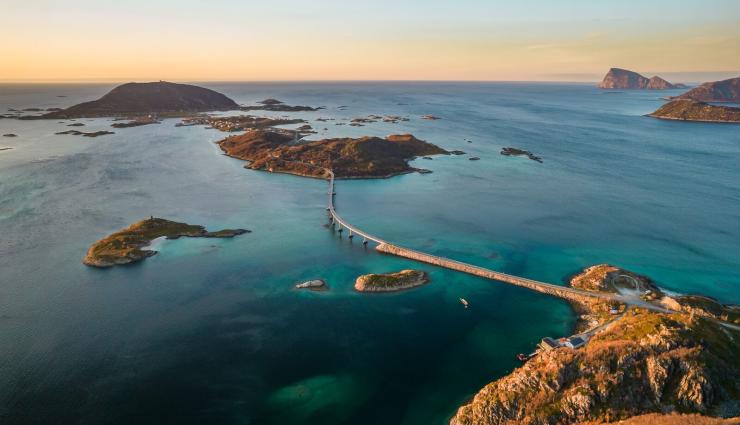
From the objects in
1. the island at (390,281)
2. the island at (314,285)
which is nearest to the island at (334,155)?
the island at (314,285)

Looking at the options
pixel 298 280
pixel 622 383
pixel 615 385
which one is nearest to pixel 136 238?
pixel 298 280

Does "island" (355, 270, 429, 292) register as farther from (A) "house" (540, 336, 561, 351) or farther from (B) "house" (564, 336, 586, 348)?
(B) "house" (564, 336, 586, 348)

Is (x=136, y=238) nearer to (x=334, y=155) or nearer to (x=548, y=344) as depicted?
(x=548, y=344)

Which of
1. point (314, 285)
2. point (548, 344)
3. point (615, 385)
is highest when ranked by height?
point (615, 385)

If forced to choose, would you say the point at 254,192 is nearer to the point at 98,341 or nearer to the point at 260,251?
the point at 260,251

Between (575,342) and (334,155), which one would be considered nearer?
(575,342)

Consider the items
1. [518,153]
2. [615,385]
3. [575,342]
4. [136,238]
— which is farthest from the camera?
[518,153]
